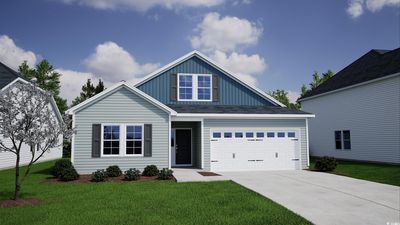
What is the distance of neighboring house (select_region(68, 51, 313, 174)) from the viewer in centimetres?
1484

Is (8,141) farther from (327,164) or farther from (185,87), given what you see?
(327,164)

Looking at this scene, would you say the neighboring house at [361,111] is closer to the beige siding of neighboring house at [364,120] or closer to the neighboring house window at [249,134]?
the beige siding of neighboring house at [364,120]

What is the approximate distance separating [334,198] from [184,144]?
34.8 ft

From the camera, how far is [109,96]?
15062 mm

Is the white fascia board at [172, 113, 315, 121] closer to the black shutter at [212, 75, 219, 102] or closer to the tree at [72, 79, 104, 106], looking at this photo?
the black shutter at [212, 75, 219, 102]

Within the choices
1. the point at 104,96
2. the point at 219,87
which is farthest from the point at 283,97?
the point at 104,96

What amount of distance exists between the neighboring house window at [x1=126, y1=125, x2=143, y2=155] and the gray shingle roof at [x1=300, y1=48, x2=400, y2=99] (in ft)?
52.4

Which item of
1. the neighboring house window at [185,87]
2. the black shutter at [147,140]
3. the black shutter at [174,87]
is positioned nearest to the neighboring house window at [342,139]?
the neighboring house window at [185,87]

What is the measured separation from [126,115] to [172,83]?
4.58 m

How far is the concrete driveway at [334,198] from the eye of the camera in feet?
23.3

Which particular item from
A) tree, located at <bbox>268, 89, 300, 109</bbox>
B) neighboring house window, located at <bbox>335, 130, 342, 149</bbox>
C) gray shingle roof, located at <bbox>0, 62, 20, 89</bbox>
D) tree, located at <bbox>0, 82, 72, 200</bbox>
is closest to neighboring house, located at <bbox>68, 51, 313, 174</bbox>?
tree, located at <bbox>0, 82, 72, 200</bbox>

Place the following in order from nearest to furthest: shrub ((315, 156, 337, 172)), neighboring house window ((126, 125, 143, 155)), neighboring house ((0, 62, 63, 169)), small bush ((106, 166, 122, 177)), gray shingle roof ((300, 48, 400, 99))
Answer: small bush ((106, 166, 122, 177)) < neighboring house window ((126, 125, 143, 155)) < shrub ((315, 156, 337, 172)) < neighboring house ((0, 62, 63, 169)) < gray shingle roof ((300, 48, 400, 99))

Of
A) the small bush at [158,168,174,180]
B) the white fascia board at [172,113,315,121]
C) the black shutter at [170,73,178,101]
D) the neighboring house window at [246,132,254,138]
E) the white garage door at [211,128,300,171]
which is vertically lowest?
the small bush at [158,168,174,180]

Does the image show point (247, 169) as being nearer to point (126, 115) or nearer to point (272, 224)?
point (126, 115)
